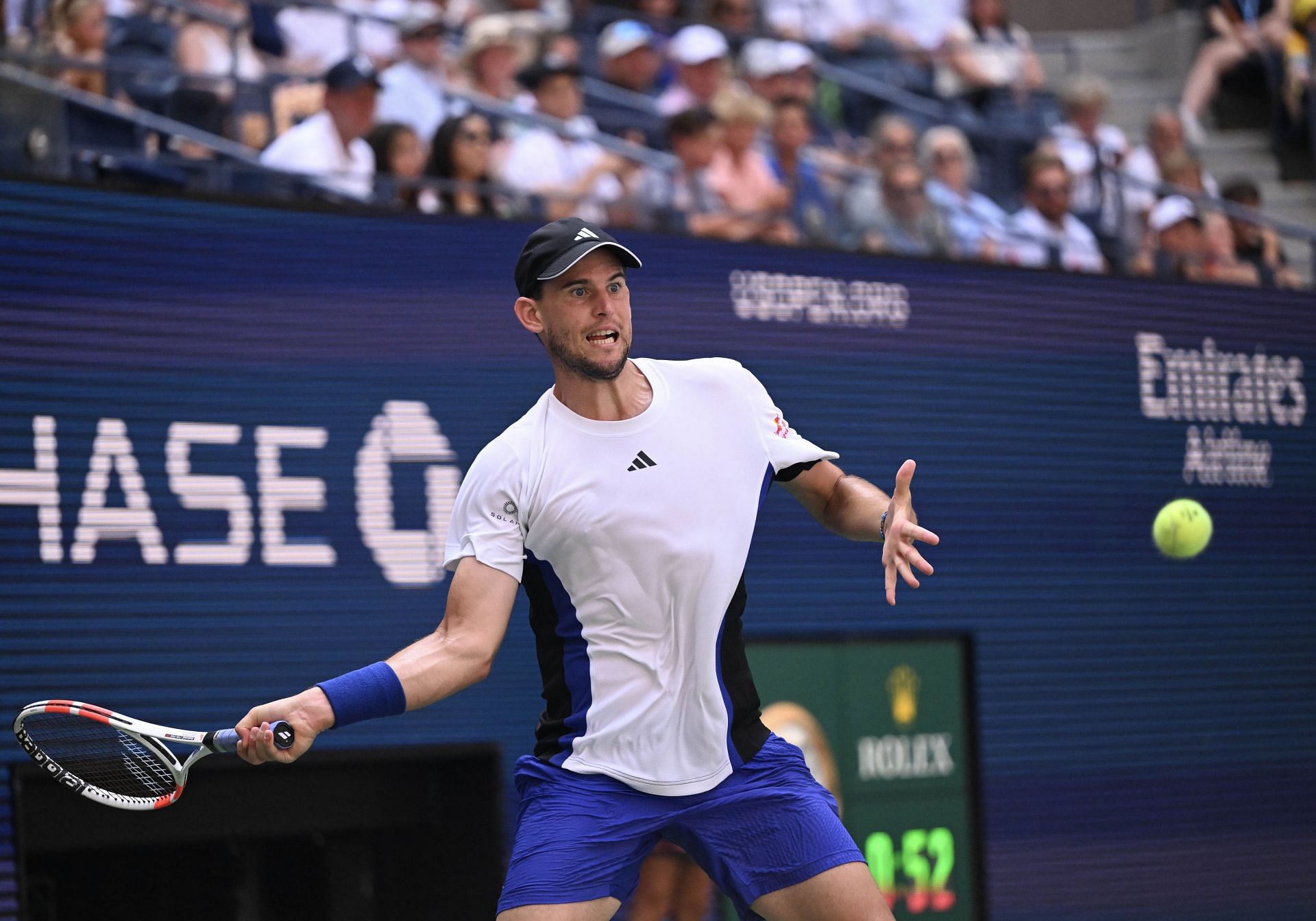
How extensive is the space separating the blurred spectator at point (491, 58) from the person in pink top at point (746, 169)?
100cm

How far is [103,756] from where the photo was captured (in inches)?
168

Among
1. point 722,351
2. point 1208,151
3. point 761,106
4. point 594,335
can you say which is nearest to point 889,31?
point 1208,151

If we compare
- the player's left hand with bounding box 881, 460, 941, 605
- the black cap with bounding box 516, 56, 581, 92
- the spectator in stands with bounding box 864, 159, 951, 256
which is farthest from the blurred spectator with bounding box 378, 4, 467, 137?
the player's left hand with bounding box 881, 460, 941, 605

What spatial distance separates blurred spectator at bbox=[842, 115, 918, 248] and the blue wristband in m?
4.33

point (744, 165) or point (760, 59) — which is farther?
point (760, 59)

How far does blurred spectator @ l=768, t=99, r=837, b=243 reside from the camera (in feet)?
25.9

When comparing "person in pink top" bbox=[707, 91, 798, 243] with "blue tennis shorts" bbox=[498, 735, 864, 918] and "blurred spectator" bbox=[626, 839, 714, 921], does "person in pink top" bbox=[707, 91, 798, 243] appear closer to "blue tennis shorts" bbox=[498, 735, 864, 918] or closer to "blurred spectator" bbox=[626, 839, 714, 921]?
"blurred spectator" bbox=[626, 839, 714, 921]

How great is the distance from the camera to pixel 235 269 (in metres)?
6.34

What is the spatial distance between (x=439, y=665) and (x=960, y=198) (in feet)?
18.0

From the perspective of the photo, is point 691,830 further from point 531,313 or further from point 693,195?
point 693,195

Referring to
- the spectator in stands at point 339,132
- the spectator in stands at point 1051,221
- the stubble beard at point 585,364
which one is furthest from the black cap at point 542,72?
the stubble beard at point 585,364

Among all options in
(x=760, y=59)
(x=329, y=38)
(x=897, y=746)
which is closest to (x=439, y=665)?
(x=897, y=746)

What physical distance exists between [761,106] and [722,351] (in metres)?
1.79

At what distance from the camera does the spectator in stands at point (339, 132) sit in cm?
712
